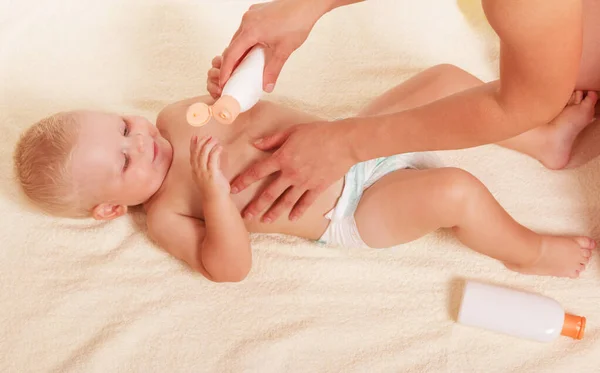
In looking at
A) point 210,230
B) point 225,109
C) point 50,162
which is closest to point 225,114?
point 225,109

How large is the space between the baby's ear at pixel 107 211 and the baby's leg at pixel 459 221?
46 cm

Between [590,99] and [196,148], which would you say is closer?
[196,148]

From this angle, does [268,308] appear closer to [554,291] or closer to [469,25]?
[554,291]

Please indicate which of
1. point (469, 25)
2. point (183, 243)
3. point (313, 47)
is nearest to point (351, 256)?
point (183, 243)

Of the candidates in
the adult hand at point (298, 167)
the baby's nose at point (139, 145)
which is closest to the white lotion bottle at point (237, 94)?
the adult hand at point (298, 167)

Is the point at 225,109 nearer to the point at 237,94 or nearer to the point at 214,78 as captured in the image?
the point at 237,94

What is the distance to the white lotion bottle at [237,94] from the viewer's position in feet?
3.07

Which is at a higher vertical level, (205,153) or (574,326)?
(205,153)

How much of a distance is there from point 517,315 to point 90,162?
806 millimetres

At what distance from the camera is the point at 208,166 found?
42.5 inches

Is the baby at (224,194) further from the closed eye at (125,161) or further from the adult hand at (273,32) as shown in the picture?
the adult hand at (273,32)

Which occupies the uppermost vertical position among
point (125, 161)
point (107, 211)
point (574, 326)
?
point (125, 161)

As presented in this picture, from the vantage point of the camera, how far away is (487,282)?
3.81 feet

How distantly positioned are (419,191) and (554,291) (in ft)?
1.07
